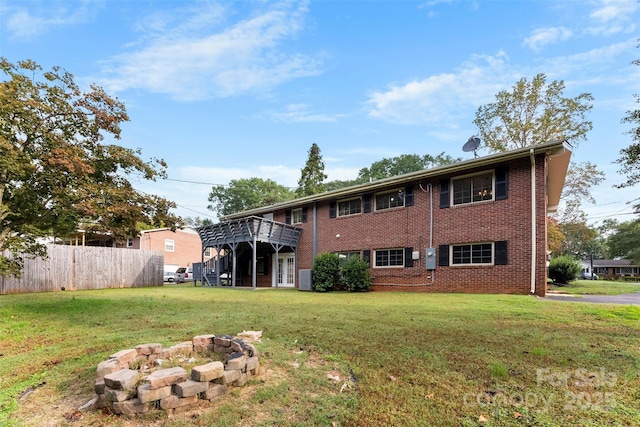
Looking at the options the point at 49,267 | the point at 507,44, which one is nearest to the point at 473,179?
the point at 507,44

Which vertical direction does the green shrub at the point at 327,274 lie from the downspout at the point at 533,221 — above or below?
→ below

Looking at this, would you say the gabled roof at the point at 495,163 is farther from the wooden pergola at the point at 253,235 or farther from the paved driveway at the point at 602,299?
the paved driveway at the point at 602,299

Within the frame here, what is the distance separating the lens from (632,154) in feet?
51.9

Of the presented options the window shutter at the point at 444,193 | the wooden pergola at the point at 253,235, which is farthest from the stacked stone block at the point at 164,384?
the wooden pergola at the point at 253,235

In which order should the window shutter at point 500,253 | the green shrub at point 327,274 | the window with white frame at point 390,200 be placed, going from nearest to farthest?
the window shutter at point 500,253 → the window with white frame at point 390,200 → the green shrub at point 327,274

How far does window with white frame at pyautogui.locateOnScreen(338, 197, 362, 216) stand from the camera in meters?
15.8

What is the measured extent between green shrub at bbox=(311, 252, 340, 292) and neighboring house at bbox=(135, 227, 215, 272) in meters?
16.6

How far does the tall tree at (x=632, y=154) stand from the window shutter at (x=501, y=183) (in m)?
9.32

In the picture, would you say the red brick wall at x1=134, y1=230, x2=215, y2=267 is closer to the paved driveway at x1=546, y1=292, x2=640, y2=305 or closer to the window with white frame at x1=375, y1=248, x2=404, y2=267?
the window with white frame at x1=375, y1=248, x2=404, y2=267

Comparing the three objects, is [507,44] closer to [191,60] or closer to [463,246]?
[463,246]

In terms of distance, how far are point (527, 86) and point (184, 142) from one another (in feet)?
77.4

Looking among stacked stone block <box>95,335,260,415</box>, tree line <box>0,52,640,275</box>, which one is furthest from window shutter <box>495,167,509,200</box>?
stacked stone block <box>95,335,260,415</box>

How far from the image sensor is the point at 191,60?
41.5 ft

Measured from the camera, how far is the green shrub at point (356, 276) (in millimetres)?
13773
